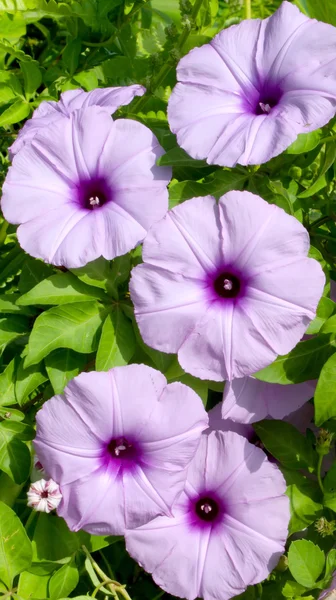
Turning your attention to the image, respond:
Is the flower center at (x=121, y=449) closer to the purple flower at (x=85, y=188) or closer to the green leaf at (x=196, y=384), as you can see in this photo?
the green leaf at (x=196, y=384)

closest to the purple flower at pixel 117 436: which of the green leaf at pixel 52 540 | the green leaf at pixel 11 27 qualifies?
the green leaf at pixel 52 540

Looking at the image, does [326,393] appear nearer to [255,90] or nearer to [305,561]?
[305,561]

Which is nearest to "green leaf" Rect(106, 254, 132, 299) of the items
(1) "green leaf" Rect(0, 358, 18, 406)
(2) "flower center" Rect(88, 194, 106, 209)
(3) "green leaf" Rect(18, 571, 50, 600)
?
(2) "flower center" Rect(88, 194, 106, 209)

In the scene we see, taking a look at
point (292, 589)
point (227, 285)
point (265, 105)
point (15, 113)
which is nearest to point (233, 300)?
point (227, 285)

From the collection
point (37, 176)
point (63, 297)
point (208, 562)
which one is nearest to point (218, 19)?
point (37, 176)

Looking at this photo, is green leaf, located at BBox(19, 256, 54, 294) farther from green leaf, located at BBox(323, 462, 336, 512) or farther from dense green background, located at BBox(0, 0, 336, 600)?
green leaf, located at BBox(323, 462, 336, 512)
